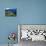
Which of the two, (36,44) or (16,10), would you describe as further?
(16,10)

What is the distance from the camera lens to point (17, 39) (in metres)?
3.47

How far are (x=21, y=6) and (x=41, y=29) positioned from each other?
886 millimetres

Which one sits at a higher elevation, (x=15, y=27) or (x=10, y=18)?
(x=10, y=18)

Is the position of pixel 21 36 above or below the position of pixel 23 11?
below

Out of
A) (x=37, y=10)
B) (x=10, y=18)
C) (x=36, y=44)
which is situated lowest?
(x=36, y=44)

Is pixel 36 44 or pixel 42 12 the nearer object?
pixel 36 44

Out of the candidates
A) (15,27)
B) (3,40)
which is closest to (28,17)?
(15,27)

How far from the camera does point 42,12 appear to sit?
3.56 m

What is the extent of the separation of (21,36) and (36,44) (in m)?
0.47

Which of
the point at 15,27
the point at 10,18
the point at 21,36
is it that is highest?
the point at 10,18

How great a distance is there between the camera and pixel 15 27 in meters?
3.52

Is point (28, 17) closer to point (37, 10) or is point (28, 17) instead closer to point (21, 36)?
point (37, 10)

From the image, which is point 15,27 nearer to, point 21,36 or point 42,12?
point 21,36

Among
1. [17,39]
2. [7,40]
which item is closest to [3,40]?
[7,40]
